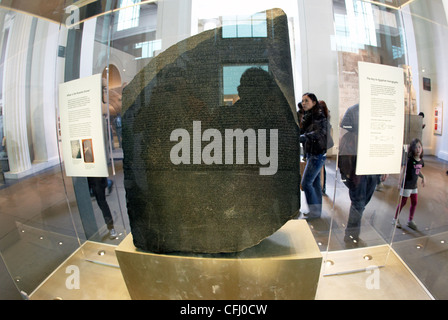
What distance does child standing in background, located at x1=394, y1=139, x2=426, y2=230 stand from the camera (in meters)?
1.33

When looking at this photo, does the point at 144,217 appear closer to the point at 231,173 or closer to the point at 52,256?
the point at 231,173

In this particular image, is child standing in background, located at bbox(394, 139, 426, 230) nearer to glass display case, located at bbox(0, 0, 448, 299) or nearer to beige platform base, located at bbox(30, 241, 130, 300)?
glass display case, located at bbox(0, 0, 448, 299)

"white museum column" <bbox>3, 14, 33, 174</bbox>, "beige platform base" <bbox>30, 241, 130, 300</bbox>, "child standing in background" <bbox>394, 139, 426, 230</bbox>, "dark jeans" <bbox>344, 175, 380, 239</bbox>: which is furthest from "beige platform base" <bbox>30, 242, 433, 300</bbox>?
"white museum column" <bbox>3, 14, 33, 174</bbox>

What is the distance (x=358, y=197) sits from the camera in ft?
4.70

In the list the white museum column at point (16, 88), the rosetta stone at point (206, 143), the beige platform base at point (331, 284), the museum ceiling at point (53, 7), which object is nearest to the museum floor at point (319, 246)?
the beige platform base at point (331, 284)

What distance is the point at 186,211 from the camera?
3.27ft

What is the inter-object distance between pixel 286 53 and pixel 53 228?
1.72 meters

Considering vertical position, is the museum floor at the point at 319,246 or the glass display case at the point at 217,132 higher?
the glass display case at the point at 217,132

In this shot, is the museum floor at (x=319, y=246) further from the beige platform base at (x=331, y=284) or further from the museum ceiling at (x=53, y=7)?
the museum ceiling at (x=53, y=7)

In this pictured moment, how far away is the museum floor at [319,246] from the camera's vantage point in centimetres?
127

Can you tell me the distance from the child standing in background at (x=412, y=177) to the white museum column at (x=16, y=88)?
2195 millimetres

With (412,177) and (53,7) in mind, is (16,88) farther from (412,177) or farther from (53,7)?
(412,177)

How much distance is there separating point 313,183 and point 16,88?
179 centimetres
